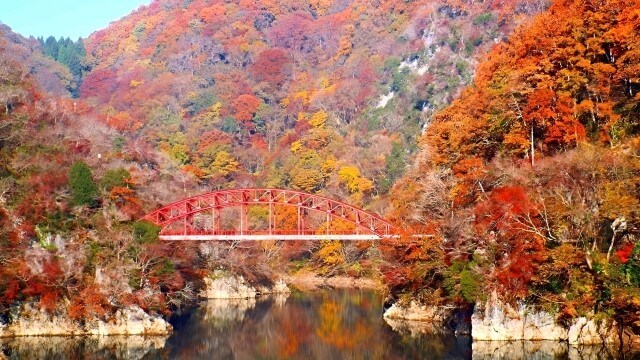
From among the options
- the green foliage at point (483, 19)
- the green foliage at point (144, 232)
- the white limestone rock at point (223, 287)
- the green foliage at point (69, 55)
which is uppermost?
the green foliage at point (69, 55)

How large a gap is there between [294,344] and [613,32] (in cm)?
2034

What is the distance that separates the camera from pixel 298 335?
35406 millimetres

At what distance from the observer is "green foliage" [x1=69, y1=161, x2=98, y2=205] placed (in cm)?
3547

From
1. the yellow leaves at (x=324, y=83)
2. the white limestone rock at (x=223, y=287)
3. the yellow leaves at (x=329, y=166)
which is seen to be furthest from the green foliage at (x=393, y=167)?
the yellow leaves at (x=324, y=83)

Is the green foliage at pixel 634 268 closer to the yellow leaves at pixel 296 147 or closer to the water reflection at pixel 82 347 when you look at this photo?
the water reflection at pixel 82 347

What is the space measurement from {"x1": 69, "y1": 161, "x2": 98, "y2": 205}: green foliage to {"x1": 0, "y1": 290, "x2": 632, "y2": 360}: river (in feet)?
24.5

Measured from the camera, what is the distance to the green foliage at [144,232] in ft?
116

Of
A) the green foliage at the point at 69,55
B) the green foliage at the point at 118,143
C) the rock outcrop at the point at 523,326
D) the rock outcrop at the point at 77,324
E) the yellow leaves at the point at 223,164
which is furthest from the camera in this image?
the green foliage at the point at 69,55

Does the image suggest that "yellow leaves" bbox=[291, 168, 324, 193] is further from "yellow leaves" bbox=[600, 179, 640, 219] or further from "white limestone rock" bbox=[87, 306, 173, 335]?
"yellow leaves" bbox=[600, 179, 640, 219]

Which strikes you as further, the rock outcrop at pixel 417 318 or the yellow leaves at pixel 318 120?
the yellow leaves at pixel 318 120

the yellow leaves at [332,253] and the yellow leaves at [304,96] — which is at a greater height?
the yellow leaves at [304,96]

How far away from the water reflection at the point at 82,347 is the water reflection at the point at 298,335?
1068mm

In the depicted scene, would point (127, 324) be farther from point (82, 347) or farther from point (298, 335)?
point (298, 335)

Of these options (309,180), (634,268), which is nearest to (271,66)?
(309,180)
